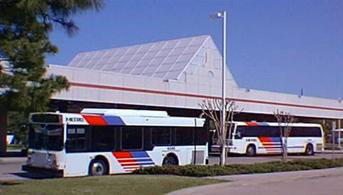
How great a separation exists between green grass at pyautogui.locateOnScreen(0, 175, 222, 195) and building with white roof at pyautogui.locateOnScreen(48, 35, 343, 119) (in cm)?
1521

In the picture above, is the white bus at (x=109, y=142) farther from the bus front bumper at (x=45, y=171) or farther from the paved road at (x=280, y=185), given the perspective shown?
the paved road at (x=280, y=185)

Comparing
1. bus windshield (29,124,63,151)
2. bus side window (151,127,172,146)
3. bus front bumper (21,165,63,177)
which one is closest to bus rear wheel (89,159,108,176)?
bus front bumper (21,165,63,177)

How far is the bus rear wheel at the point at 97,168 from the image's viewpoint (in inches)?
920

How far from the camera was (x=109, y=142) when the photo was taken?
24.3 metres

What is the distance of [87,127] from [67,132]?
1.09 m

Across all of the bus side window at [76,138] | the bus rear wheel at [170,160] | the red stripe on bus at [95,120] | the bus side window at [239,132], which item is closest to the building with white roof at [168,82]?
the bus side window at [239,132]

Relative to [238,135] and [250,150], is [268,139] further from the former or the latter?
[238,135]

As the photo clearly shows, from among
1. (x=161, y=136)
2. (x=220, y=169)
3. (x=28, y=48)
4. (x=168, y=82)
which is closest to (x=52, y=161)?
(x=161, y=136)

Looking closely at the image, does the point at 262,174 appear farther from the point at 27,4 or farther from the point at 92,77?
the point at 92,77

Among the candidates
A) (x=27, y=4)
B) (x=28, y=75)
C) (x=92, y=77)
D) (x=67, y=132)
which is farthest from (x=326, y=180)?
(x=92, y=77)

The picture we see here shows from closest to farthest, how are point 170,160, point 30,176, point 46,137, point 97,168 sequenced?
point 46,137
point 97,168
point 30,176
point 170,160

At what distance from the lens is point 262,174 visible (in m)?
23.9

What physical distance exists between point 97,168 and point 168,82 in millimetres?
24975

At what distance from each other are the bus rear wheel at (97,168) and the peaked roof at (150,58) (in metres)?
31.7
